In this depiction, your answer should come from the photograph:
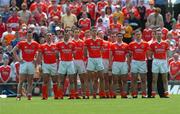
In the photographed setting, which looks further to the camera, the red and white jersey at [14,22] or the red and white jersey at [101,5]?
the red and white jersey at [101,5]

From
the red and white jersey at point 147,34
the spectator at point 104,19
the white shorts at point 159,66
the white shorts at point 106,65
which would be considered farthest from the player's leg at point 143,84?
the spectator at point 104,19

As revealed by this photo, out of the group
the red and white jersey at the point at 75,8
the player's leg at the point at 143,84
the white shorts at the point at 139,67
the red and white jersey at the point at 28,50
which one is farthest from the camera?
the red and white jersey at the point at 75,8

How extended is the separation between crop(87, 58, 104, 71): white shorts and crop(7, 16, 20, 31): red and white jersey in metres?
6.82

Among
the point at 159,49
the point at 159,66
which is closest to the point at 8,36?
the point at 159,49

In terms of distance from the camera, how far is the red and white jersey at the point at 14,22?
1266 inches

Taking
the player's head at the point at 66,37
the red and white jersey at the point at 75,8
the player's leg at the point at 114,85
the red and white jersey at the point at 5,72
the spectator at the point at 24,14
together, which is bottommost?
the player's leg at the point at 114,85

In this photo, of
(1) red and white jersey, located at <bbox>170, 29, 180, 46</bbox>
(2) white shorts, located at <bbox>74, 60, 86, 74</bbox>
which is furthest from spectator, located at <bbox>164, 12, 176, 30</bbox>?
(2) white shorts, located at <bbox>74, 60, 86, 74</bbox>

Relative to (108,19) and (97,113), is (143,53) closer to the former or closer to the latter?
(108,19)

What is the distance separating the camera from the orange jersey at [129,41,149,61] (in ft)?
86.2

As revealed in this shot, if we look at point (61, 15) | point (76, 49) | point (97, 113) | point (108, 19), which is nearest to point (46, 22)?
point (61, 15)

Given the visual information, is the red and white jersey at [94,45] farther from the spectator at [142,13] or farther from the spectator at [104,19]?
the spectator at [142,13]

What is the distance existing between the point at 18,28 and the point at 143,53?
795cm

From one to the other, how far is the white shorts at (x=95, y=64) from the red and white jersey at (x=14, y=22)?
22.4ft

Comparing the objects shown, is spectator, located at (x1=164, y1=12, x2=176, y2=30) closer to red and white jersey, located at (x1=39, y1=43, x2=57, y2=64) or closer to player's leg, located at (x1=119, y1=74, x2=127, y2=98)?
player's leg, located at (x1=119, y1=74, x2=127, y2=98)
